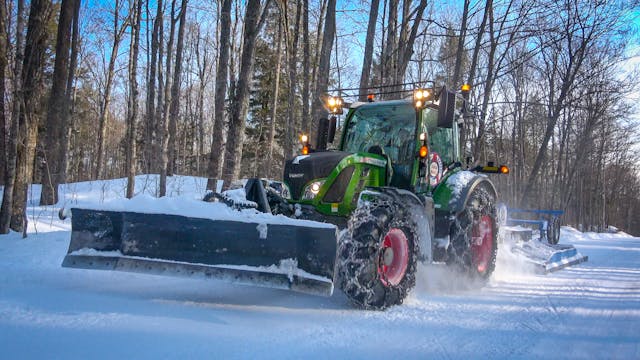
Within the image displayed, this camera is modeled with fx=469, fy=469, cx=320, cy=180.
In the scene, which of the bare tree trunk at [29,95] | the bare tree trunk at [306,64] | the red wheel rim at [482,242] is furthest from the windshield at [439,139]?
the bare tree trunk at [306,64]

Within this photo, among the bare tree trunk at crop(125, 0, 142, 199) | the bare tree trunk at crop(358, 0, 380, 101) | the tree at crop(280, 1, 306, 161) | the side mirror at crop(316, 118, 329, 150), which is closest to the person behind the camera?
the side mirror at crop(316, 118, 329, 150)

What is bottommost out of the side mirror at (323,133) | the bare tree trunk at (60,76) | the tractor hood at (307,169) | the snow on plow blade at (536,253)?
the snow on plow blade at (536,253)

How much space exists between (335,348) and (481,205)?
12.7ft

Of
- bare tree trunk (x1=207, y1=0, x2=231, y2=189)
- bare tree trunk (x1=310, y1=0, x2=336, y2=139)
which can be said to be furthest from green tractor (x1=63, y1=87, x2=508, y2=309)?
bare tree trunk (x1=310, y1=0, x2=336, y2=139)

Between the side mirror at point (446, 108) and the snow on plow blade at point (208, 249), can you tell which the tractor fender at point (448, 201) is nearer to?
the side mirror at point (446, 108)

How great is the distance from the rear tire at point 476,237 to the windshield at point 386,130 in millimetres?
1084

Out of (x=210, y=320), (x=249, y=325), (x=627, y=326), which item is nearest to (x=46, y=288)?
(x=210, y=320)

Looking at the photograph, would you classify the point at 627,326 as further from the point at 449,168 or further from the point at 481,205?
the point at 449,168

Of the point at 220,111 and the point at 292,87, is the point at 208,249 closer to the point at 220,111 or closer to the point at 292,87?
the point at 220,111

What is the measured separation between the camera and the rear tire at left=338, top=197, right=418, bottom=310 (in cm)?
402

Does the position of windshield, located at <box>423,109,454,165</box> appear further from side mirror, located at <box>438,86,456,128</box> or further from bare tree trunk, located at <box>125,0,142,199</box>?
bare tree trunk, located at <box>125,0,142,199</box>

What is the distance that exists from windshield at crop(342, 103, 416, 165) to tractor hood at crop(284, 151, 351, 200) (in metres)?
1.11

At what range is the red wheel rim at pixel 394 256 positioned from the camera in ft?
14.6

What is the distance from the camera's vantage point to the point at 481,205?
6379 mm
